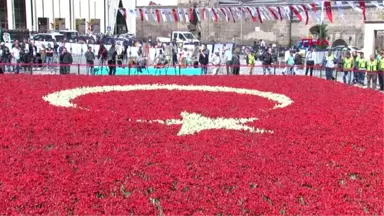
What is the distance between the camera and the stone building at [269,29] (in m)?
48.2

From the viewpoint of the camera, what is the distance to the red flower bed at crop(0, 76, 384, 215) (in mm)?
6477

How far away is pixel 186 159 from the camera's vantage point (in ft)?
27.3

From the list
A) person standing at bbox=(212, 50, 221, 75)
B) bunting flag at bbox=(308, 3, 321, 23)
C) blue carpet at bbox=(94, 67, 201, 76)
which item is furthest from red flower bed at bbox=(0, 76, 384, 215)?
bunting flag at bbox=(308, 3, 321, 23)

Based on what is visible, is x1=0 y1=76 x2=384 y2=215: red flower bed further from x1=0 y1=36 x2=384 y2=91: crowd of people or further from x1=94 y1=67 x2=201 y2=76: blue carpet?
x1=94 y1=67 x2=201 y2=76: blue carpet

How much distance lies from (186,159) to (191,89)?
8.72 metres

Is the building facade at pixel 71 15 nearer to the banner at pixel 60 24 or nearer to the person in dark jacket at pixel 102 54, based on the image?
the banner at pixel 60 24

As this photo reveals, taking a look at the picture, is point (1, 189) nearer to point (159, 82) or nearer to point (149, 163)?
point (149, 163)

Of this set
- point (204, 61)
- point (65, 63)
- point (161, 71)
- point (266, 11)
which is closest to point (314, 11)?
point (266, 11)

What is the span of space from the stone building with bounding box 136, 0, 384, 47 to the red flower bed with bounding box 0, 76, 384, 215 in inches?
1391

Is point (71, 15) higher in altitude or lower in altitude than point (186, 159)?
higher

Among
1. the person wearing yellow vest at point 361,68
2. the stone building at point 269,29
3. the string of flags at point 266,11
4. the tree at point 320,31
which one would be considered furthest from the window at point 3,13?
the person wearing yellow vest at point 361,68

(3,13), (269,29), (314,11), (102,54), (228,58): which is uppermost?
(3,13)

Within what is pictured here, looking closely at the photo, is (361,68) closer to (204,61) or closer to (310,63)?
(310,63)

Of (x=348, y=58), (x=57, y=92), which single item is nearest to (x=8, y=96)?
(x=57, y=92)
